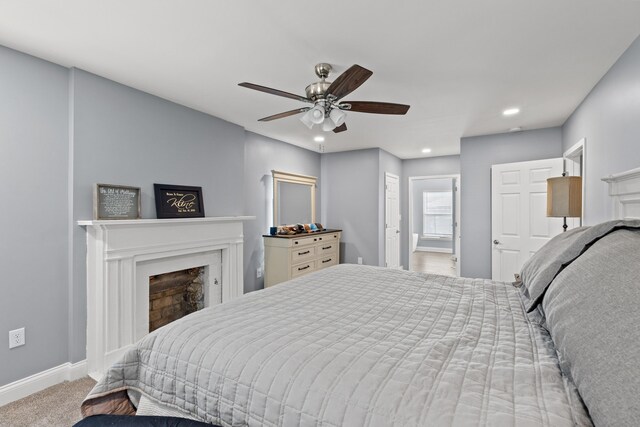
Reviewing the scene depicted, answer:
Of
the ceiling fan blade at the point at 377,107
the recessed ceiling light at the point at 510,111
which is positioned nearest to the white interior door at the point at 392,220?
the recessed ceiling light at the point at 510,111

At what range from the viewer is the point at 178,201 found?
3084 millimetres

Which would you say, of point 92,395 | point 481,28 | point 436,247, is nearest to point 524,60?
point 481,28

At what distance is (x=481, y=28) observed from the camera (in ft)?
6.08

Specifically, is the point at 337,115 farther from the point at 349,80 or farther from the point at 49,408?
the point at 49,408

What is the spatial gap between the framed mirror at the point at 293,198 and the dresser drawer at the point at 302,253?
2.01 ft

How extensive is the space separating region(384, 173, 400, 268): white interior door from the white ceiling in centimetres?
260

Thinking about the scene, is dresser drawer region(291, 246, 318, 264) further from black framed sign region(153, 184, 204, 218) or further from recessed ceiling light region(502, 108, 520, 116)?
recessed ceiling light region(502, 108, 520, 116)

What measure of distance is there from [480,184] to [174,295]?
4370 mm

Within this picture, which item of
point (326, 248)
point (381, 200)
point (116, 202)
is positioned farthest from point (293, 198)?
point (116, 202)

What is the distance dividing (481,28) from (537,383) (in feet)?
6.43

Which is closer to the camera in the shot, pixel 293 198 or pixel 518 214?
pixel 518 214

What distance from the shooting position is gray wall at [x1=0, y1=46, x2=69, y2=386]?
A: 6.77 ft

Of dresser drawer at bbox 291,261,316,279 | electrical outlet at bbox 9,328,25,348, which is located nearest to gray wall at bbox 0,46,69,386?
electrical outlet at bbox 9,328,25,348

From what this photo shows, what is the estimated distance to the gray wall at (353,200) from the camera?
5305mm
